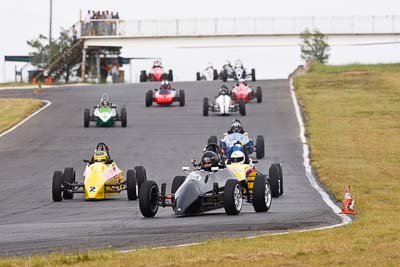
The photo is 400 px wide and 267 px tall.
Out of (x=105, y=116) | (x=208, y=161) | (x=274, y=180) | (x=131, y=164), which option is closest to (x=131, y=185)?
(x=274, y=180)

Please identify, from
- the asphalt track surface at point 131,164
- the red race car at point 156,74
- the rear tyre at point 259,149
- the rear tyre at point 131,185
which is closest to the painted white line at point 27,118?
the asphalt track surface at point 131,164

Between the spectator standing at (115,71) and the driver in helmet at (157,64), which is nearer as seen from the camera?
the driver in helmet at (157,64)

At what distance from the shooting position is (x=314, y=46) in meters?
98.5

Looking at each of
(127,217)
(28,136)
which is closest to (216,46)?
(28,136)

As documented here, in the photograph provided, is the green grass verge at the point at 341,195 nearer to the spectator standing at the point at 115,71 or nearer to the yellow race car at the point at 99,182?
the yellow race car at the point at 99,182

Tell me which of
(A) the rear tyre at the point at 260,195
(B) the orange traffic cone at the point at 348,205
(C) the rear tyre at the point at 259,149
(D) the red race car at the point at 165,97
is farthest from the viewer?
(D) the red race car at the point at 165,97

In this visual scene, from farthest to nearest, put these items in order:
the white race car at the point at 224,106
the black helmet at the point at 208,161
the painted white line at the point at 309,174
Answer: the white race car at the point at 224,106
the black helmet at the point at 208,161
the painted white line at the point at 309,174

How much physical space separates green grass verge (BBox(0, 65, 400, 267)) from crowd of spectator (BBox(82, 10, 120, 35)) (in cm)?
2814

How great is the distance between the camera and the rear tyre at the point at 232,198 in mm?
22141

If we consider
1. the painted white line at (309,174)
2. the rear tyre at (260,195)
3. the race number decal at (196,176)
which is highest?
the race number decal at (196,176)

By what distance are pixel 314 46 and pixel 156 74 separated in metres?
17.8

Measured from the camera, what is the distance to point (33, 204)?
27.1 m

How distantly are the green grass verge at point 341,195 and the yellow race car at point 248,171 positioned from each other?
135 cm

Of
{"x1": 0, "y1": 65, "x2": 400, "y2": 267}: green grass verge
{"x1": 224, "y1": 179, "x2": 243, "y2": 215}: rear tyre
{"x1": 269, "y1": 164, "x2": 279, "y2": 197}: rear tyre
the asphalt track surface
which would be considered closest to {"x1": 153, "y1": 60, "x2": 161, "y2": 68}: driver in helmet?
the asphalt track surface
